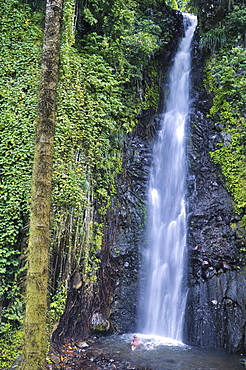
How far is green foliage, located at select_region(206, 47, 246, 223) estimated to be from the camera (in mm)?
8047

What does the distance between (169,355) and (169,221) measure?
3.37 meters

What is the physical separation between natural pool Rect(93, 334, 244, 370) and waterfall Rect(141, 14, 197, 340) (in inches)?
23.3

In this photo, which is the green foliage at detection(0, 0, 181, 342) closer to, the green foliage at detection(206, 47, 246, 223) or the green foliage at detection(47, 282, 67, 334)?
the green foliage at detection(47, 282, 67, 334)

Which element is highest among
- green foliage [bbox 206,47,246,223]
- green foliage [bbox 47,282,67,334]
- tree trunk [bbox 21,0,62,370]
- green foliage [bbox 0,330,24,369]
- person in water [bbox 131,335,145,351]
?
green foliage [bbox 206,47,246,223]

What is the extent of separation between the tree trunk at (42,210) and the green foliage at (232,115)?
5.76 metres

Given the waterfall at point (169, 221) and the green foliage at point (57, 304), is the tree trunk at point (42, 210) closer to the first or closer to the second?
the green foliage at point (57, 304)

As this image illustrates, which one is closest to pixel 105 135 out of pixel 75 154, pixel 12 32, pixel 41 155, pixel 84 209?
pixel 75 154

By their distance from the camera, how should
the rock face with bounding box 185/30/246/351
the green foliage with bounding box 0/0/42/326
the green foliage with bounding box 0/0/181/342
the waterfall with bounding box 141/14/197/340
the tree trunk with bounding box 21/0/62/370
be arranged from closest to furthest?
the tree trunk with bounding box 21/0/62/370, the green foliage with bounding box 0/0/42/326, the green foliage with bounding box 0/0/181/342, the rock face with bounding box 185/30/246/351, the waterfall with bounding box 141/14/197/340

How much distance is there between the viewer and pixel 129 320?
25.1ft

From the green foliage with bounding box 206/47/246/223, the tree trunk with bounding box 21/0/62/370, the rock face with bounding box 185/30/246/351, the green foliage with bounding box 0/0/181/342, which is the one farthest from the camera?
the green foliage with bounding box 206/47/246/223

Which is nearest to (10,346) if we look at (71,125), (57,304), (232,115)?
(57,304)

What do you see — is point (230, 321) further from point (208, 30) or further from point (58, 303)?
point (208, 30)

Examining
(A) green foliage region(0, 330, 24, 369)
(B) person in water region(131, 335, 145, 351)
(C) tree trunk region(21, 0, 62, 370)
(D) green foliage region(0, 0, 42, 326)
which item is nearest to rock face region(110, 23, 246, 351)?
(B) person in water region(131, 335, 145, 351)

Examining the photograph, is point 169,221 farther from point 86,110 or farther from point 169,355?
point 86,110
